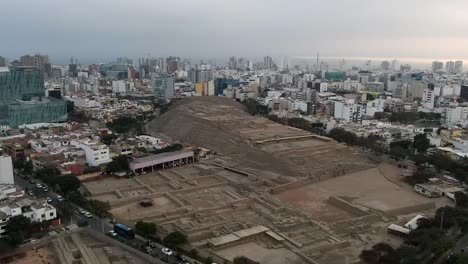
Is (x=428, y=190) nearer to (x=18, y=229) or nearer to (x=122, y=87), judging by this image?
(x=18, y=229)

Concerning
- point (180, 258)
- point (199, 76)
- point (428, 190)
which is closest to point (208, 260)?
point (180, 258)

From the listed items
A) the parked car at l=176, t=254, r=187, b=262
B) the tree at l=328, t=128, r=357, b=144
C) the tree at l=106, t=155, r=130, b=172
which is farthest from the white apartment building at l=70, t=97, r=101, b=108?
the parked car at l=176, t=254, r=187, b=262

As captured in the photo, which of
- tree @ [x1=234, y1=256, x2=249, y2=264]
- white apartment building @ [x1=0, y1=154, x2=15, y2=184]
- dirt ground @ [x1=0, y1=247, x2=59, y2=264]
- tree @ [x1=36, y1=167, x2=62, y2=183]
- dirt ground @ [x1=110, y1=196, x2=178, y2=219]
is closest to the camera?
tree @ [x1=234, y1=256, x2=249, y2=264]

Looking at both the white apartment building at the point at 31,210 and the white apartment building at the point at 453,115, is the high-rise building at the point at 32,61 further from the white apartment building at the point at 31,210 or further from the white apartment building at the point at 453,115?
the white apartment building at the point at 31,210

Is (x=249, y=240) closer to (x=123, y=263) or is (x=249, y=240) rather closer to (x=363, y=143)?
(x=123, y=263)

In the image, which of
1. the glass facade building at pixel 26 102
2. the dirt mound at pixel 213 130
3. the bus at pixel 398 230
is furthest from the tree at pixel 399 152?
the glass facade building at pixel 26 102

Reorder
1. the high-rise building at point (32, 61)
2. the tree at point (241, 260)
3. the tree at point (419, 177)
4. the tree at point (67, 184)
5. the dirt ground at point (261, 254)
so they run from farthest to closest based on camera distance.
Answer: the high-rise building at point (32, 61) < the tree at point (419, 177) < the tree at point (67, 184) < the dirt ground at point (261, 254) < the tree at point (241, 260)

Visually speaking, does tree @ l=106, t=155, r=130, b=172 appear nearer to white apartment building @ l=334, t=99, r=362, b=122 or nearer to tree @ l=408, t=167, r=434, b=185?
tree @ l=408, t=167, r=434, b=185
